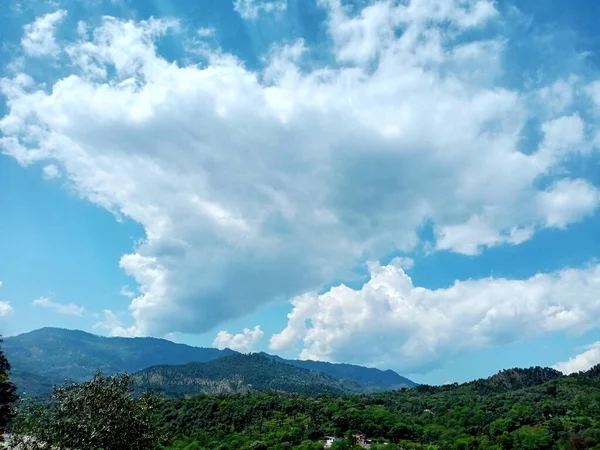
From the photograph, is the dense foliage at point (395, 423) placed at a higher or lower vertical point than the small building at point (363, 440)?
higher

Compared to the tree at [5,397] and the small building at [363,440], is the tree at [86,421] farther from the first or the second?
the small building at [363,440]

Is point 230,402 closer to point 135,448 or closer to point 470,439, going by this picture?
point 470,439

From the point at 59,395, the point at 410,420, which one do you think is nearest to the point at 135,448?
the point at 59,395

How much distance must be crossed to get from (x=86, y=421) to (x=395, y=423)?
132 metres

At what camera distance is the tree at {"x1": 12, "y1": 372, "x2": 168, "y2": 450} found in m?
29.6

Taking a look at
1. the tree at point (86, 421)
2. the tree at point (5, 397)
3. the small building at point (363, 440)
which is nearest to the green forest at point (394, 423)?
the small building at point (363, 440)

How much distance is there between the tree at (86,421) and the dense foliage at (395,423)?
80652 mm

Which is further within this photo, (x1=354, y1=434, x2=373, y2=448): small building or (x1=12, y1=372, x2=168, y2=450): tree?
(x1=354, y1=434, x2=373, y2=448): small building

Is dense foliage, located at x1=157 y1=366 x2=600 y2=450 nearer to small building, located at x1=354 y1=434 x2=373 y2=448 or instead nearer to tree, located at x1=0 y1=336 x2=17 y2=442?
small building, located at x1=354 y1=434 x2=373 y2=448

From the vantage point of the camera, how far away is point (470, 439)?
126m

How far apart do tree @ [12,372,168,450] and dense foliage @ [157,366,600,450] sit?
80652 millimetres

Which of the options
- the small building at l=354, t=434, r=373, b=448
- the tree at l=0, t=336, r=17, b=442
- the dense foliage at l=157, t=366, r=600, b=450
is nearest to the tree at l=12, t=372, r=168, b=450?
the tree at l=0, t=336, r=17, b=442

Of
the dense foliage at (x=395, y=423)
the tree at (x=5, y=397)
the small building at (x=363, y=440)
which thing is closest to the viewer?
the tree at (x=5, y=397)

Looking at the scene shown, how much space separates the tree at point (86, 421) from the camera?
29.6m
